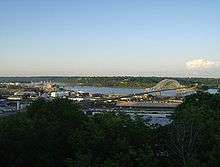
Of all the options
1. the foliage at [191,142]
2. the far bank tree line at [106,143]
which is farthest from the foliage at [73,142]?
the foliage at [191,142]

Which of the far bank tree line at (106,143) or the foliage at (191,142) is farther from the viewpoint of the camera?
the far bank tree line at (106,143)

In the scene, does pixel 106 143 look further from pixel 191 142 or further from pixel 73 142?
pixel 191 142

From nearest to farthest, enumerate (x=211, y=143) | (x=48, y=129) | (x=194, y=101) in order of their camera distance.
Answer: (x=211, y=143)
(x=48, y=129)
(x=194, y=101)

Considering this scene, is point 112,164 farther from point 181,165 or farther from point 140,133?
point 140,133

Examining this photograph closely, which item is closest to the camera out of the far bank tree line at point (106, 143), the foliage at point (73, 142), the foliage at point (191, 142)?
the foliage at point (191, 142)

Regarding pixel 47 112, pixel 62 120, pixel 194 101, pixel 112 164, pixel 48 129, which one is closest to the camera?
pixel 112 164

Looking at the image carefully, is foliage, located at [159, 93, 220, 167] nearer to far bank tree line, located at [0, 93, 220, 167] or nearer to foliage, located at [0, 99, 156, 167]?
far bank tree line, located at [0, 93, 220, 167]

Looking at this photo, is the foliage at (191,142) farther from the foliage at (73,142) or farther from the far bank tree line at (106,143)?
the foliage at (73,142)

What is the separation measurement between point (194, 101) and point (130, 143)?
29411 millimetres

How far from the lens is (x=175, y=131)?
3659cm

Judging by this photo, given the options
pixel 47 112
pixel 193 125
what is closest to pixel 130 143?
pixel 193 125

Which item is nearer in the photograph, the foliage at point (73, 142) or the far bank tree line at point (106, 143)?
the far bank tree line at point (106, 143)

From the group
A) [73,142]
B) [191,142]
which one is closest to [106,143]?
[73,142]

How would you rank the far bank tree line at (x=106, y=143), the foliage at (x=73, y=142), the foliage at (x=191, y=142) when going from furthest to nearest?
the foliage at (x=73, y=142) < the far bank tree line at (x=106, y=143) < the foliage at (x=191, y=142)
